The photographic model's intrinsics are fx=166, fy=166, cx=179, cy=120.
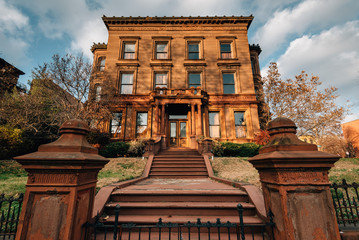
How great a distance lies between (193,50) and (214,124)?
847 cm

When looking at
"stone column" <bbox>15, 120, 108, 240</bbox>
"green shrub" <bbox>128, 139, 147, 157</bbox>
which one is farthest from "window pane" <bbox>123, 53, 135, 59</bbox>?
"stone column" <bbox>15, 120, 108, 240</bbox>

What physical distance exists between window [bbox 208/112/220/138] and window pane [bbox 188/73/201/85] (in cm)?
354

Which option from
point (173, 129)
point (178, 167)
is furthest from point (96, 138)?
point (178, 167)

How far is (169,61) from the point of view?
17.4 m

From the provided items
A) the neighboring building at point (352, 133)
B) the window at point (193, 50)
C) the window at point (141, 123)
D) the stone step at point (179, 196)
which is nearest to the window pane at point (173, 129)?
the window at point (141, 123)

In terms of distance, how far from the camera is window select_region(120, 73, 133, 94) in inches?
664

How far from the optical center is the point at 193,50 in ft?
59.4

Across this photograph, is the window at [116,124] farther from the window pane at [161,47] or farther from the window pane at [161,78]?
the window pane at [161,47]

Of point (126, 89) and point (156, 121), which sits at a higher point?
point (126, 89)

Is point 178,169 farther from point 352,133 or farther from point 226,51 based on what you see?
point 352,133

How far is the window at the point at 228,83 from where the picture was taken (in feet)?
56.3

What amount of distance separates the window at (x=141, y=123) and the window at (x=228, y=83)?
8549 mm

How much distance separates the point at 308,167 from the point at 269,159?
55 centimetres

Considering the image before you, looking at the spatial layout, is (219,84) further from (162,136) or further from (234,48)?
(162,136)
